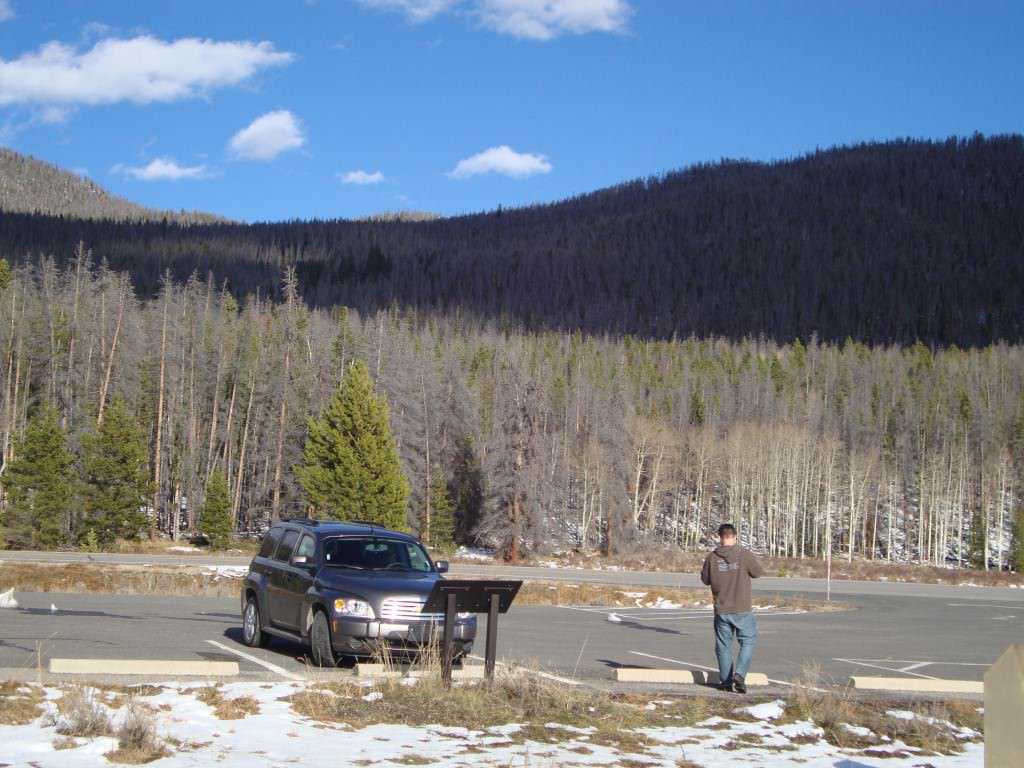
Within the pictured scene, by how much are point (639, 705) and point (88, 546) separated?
43029mm

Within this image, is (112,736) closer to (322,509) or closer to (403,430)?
(322,509)

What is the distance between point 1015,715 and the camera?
14.9 feet

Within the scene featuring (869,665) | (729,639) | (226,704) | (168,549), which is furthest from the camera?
(168,549)

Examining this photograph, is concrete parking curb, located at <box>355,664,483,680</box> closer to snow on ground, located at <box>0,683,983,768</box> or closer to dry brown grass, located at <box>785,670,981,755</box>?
snow on ground, located at <box>0,683,983,768</box>

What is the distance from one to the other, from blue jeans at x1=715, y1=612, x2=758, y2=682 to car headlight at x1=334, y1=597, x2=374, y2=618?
4114 millimetres

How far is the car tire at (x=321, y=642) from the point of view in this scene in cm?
1266

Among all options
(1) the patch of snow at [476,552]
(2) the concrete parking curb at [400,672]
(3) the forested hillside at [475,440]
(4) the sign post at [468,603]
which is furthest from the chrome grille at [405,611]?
Answer: (1) the patch of snow at [476,552]

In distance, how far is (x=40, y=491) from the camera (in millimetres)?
48688

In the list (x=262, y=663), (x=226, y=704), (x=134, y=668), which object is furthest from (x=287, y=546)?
(x=226, y=704)

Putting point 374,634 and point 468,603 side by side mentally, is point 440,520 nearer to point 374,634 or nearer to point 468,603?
point 374,634

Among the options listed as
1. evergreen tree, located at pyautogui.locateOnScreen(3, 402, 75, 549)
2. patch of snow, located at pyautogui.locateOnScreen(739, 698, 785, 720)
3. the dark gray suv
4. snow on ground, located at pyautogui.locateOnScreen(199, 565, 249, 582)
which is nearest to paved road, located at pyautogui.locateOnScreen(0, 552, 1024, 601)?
snow on ground, located at pyautogui.locateOnScreen(199, 565, 249, 582)

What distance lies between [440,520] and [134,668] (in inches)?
1997

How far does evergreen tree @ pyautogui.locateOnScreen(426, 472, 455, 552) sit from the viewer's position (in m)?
61.2

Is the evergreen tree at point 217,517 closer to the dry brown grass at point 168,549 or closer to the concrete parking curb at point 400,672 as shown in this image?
the dry brown grass at point 168,549
